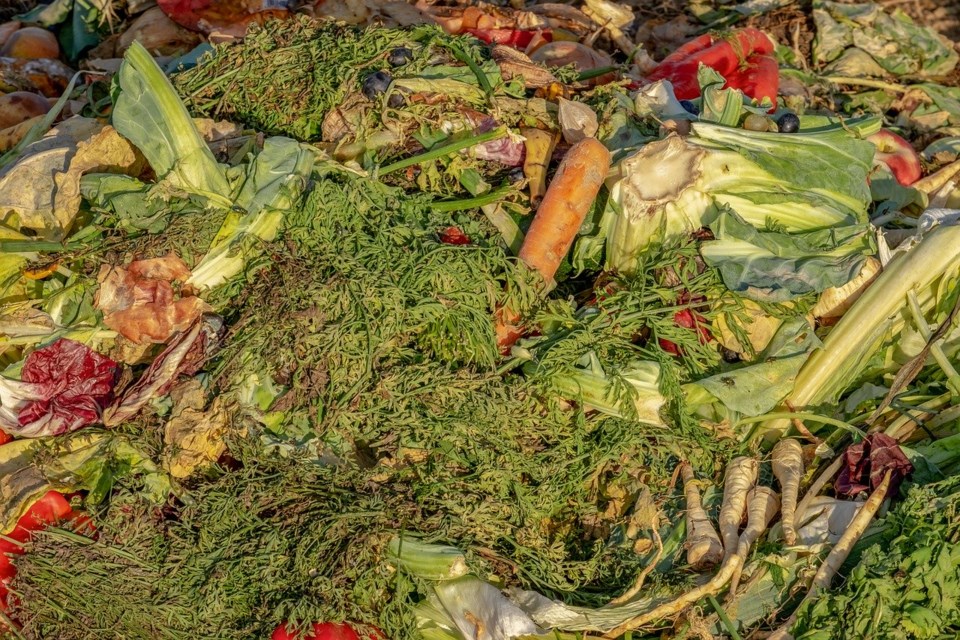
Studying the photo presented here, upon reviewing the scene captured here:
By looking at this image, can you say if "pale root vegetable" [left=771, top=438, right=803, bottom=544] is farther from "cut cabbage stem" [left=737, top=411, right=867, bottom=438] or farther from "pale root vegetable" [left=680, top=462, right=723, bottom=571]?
"pale root vegetable" [left=680, top=462, right=723, bottom=571]

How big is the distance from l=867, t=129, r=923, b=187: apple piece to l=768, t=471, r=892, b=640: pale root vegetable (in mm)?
2028

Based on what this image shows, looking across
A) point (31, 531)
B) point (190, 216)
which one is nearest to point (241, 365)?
point (190, 216)

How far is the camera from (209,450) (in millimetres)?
3602

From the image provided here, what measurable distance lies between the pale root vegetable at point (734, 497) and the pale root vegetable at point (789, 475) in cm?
9

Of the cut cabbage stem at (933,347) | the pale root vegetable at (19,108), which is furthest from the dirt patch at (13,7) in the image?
the cut cabbage stem at (933,347)

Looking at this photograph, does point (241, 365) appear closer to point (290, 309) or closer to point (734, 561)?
point (290, 309)

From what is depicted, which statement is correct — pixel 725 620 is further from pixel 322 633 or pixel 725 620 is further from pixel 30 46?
pixel 30 46

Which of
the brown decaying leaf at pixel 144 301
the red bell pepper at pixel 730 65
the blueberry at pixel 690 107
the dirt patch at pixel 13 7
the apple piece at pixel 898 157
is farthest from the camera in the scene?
the dirt patch at pixel 13 7

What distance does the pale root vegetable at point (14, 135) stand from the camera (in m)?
4.74

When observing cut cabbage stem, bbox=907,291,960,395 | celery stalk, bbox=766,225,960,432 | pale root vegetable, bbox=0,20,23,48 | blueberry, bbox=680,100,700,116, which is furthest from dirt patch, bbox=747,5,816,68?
pale root vegetable, bbox=0,20,23,48

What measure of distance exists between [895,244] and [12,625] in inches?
159

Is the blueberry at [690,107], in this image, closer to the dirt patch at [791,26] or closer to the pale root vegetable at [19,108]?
the dirt patch at [791,26]

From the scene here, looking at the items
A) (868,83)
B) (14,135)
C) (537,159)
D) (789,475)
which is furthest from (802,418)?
(14,135)

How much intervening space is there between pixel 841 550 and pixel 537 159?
2065mm
